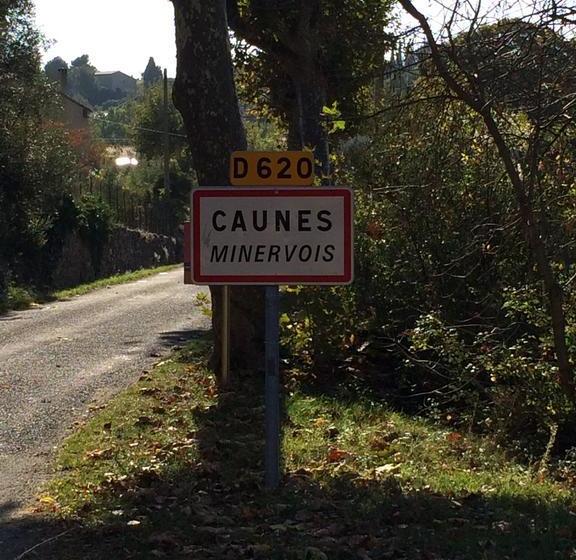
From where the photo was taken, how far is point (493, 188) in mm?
9836

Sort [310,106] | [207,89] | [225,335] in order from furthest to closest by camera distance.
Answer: [310,106] < [207,89] < [225,335]

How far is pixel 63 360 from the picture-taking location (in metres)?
12.8

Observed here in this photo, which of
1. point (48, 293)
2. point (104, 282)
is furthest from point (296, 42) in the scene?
point (104, 282)

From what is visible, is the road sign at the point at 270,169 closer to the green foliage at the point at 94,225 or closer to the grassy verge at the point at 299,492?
the grassy verge at the point at 299,492

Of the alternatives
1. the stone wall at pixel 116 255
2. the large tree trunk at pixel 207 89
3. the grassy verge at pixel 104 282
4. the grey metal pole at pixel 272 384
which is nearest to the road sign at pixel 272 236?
the grey metal pole at pixel 272 384

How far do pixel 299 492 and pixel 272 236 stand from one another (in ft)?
5.25

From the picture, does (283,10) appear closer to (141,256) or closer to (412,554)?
(412,554)

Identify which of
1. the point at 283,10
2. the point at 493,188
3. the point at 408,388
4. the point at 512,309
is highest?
the point at 283,10

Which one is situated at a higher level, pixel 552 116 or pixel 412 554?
pixel 552 116

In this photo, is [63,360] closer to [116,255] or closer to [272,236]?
[272,236]

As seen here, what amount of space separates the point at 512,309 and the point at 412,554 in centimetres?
432

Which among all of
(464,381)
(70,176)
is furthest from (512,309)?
(70,176)

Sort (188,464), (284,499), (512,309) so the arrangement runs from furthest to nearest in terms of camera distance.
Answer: (512,309) → (188,464) → (284,499)

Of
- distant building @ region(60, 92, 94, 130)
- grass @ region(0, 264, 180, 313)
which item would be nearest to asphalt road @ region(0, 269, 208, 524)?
grass @ region(0, 264, 180, 313)
